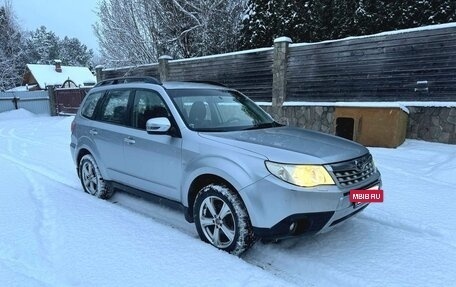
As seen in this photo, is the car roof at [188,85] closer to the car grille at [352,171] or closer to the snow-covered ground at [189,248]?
the snow-covered ground at [189,248]

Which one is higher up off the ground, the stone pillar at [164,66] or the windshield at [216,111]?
the stone pillar at [164,66]

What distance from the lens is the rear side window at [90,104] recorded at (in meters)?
5.08

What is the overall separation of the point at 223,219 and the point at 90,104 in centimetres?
310

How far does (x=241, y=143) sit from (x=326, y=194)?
0.86 metres

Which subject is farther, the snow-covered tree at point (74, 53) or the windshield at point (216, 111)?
the snow-covered tree at point (74, 53)

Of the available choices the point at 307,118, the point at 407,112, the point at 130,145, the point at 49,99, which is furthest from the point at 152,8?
the point at 130,145

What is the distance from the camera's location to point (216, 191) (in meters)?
3.21

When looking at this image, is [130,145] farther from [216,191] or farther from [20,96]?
[20,96]

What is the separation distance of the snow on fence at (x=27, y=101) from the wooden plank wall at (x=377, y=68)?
1969cm

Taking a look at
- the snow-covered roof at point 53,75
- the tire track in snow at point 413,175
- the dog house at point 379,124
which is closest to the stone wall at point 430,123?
the dog house at point 379,124

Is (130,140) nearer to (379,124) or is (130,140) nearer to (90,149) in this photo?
(90,149)

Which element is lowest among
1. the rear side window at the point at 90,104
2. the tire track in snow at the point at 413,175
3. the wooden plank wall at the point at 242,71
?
the tire track in snow at the point at 413,175

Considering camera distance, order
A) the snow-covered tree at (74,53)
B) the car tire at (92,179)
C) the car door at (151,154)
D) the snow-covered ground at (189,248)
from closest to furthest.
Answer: the snow-covered ground at (189,248), the car door at (151,154), the car tire at (92,179), the snow-covered tree at (74,53)

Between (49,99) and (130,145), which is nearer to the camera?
(130,145)
